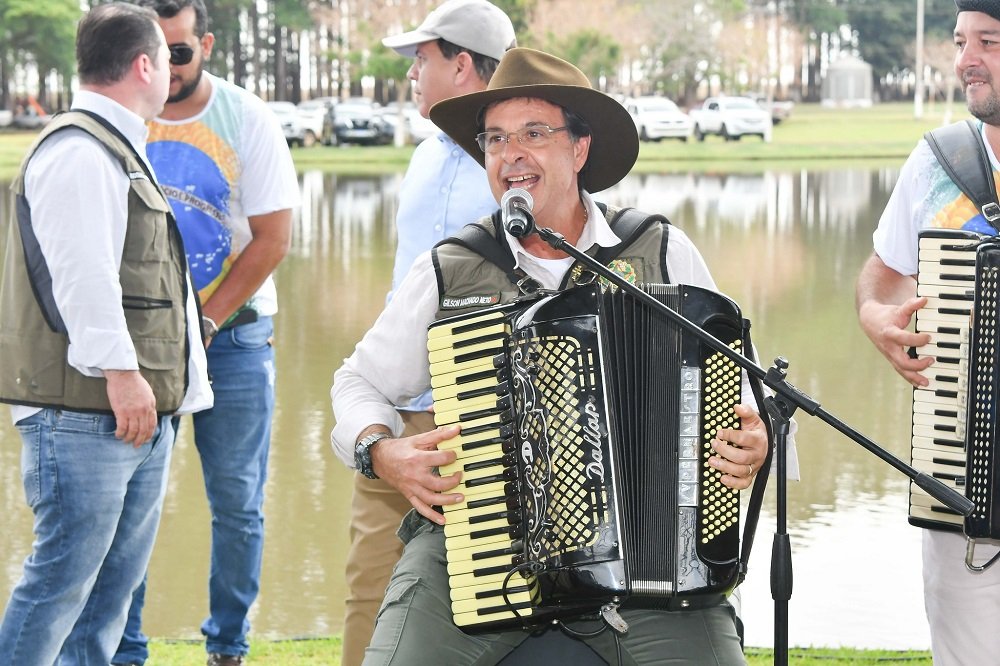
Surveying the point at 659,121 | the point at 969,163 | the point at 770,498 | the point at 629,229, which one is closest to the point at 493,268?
the point at 629,229

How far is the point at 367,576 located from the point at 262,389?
996mm

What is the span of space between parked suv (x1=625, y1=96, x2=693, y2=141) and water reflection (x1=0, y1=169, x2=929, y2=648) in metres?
24.5

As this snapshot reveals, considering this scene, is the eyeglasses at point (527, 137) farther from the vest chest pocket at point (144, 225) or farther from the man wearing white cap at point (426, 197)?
the vest chest pocket at point (144, 225)

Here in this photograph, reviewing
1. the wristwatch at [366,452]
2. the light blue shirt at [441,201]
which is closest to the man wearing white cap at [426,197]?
the light blue shirt at [441,201]

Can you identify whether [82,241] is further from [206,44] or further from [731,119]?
[731,119]

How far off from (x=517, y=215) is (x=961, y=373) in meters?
1.24

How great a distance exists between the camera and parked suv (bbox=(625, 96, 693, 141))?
41156 millimetres

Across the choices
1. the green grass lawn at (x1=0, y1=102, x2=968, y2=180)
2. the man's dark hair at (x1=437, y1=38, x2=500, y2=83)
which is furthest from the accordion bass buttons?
the green grass lawn at (x1=0, y1=102, x2=968, y2=180)

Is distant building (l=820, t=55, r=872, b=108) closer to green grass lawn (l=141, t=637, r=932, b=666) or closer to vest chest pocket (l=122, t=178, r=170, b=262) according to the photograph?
green grass lawn (l=141, t=637, r=932, b=666)

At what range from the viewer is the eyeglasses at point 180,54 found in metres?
4.99

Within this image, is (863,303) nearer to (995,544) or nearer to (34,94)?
(995,544)

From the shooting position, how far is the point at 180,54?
16.4 feet

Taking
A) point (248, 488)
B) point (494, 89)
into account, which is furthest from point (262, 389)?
point (494, 89)

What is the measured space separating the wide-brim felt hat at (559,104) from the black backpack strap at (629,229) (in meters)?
0.24
